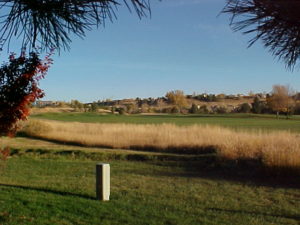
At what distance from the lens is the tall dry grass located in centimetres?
1537

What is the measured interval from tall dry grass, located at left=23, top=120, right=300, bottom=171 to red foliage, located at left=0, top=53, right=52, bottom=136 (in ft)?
33.8

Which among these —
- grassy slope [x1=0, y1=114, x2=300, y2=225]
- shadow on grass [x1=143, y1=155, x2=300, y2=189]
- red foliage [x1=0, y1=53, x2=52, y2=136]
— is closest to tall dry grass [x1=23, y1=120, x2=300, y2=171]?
shadow on grass [x1=143, y1=155, x2=300, y2=189]

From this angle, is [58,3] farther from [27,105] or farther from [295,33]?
[27,105]

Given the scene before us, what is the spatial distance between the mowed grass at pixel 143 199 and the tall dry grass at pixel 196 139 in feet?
7.19

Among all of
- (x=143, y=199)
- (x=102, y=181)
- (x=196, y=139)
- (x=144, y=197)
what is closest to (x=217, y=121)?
(x=196, y=139)

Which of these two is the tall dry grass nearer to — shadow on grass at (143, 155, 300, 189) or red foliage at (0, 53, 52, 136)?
shadow on grass at (143, 155, 300, 189)

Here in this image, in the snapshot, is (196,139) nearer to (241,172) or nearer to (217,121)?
(241,172)

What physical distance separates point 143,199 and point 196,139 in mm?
15296

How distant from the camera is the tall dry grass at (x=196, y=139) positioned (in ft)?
50.4

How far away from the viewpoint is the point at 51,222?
282 inches

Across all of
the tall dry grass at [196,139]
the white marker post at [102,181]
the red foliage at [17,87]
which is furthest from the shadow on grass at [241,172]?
the red foliage at [17,87]

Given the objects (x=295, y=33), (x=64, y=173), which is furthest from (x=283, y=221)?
(x=64, y=173)

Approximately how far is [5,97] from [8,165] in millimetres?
10698

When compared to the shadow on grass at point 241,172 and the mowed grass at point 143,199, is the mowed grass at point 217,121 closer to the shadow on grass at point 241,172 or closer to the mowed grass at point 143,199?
the shadow on grass at point 241,172
